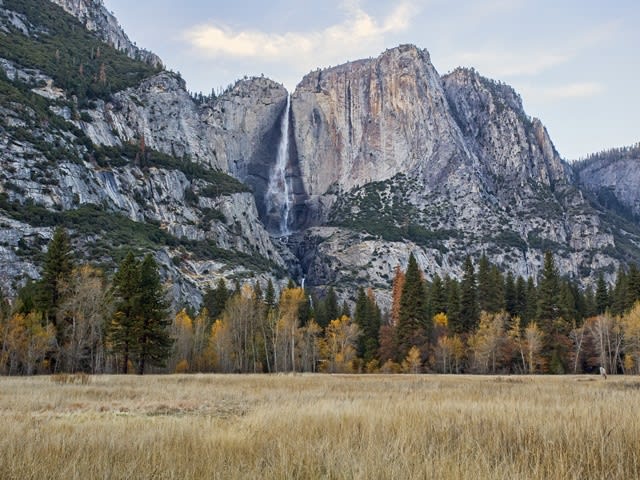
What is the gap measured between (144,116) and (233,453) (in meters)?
205

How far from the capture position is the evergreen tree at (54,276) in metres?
46.2

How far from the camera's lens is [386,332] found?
76062 mm

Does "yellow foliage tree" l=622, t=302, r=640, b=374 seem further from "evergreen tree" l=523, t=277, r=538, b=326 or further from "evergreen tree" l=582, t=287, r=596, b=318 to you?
"evergreen tree" l=582, t=287, r=596, b=318

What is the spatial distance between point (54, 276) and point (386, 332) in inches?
1878

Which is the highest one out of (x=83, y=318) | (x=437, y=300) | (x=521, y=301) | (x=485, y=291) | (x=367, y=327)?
(x=485, y=291)

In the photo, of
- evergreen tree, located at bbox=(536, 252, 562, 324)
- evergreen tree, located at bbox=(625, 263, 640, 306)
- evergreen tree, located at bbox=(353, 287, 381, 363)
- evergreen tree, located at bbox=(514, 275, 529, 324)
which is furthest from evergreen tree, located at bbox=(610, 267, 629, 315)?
evergreen tree, located at bbox=(353, 287, 381, 363)

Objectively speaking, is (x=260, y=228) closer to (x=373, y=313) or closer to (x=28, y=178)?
(x=28, y=178)

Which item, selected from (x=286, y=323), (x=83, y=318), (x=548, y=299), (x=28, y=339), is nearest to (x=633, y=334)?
(x=548, y=299)

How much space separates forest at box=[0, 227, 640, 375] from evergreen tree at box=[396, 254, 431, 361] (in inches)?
5.8

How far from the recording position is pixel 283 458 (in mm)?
5234

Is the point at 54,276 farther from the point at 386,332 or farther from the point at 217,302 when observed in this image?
the point at 217,302

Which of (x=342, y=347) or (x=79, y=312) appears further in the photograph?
(x=342, y=347)

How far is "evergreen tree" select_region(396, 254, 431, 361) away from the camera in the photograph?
69938 mm

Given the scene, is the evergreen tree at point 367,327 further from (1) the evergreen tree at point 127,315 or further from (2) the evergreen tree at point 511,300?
(1) the evergreen tree at point 127,315
